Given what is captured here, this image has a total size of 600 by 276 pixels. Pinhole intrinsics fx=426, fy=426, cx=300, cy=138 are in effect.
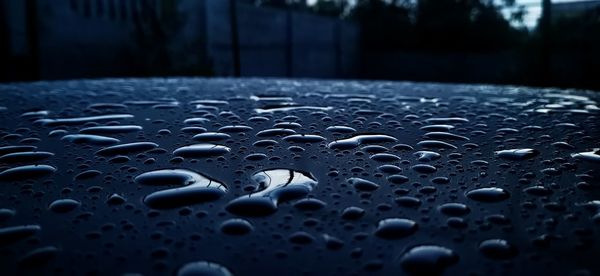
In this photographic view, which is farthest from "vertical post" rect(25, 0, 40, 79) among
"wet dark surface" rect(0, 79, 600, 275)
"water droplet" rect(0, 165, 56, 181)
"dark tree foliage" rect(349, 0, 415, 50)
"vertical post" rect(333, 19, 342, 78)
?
"dark tree foliage" rect(349, 0, 415, 50)

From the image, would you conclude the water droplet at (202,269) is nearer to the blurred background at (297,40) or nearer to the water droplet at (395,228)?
the water droplet at (395,228)

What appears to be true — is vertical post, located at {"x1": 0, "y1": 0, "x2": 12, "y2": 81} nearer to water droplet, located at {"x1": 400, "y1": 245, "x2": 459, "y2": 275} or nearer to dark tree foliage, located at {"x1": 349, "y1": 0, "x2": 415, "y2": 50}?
water droplet, located at {"x1": 400, "y1": 245, "x2": 459, "y2": 275}

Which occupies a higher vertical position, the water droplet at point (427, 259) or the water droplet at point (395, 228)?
the water droplet at point (395, 228)

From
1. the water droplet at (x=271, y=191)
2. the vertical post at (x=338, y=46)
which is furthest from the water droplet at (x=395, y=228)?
the vertical post at (x=338, y=46)

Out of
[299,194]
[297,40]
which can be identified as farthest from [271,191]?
[297,40]

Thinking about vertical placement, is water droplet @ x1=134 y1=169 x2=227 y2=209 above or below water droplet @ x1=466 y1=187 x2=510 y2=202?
above

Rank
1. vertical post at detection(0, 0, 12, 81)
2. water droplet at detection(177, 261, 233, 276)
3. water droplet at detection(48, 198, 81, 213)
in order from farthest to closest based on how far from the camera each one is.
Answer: vertical post at detection(0, 0, 12, 81) → water droplet at detection(48, 198, 81, 213) → water droplet at detection(177, 261, 233, 276)
